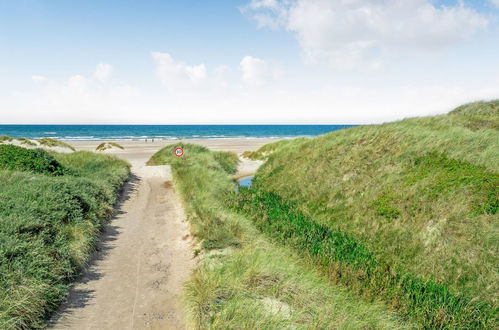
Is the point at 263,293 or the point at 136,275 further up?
the point at 263,293

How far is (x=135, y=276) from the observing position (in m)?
8.18

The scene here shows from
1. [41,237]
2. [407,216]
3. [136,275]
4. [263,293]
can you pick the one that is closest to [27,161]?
[41,237]

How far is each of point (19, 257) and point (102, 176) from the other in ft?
37.6

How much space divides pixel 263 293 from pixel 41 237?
231 inches

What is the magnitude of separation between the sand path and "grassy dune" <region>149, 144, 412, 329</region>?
0.67 m

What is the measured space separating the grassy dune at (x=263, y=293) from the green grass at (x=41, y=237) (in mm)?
2933

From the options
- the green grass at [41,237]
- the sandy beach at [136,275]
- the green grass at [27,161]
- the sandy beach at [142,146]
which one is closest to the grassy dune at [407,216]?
the sandy beach at [136,275]

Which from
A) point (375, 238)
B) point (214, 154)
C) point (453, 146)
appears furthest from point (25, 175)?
point (214, 154)

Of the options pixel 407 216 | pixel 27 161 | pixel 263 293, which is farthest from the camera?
pixel 27 161

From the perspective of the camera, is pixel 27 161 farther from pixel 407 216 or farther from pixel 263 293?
pixel 407 216

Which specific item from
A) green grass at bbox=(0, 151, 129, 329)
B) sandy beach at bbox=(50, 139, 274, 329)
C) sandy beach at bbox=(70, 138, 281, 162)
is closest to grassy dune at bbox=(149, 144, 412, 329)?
sandy beach at bbox=(50, 139, 274, 329)

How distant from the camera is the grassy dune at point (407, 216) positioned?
7600 millimetres

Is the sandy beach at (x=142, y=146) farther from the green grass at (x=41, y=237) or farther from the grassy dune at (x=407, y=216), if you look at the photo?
the grassy dune at (x=407, y=216)

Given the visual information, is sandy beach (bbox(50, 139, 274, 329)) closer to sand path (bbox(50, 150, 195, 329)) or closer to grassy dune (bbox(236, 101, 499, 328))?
sand path (bbox(50, 150, 195, 329))
